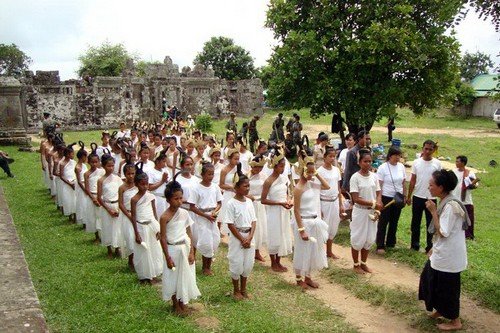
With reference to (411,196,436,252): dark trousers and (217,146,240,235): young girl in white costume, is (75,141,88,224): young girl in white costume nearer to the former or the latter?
(217,146,240,235): young girl in white costume

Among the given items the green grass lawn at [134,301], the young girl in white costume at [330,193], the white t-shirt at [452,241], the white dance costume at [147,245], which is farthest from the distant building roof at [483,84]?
the white dance costume at [147,245]

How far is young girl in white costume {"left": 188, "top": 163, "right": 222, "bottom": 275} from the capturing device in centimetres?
688

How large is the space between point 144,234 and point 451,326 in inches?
163

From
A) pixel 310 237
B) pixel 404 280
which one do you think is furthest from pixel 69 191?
pixel 404 280

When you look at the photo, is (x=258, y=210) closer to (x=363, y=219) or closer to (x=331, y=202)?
(x=331, y=202)

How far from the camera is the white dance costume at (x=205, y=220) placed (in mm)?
6883

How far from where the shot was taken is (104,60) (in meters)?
56.5

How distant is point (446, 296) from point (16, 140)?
18.4 meters

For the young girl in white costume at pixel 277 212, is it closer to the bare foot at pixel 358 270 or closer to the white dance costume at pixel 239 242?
the bare foot at pixel 358 270

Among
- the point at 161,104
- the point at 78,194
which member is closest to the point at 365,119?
the point at 78,194

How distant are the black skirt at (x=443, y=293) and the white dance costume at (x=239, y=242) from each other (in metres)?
2.23

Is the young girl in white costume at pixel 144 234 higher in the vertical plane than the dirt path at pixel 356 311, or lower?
higher

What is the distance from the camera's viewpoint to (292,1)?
15555mm

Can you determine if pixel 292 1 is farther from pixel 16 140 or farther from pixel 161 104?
pixel 161 104
